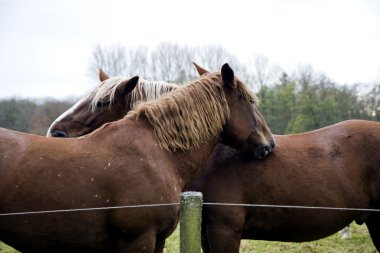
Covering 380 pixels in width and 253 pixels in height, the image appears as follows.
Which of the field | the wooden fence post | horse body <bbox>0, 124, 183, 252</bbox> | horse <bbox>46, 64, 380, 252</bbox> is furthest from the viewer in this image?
the field

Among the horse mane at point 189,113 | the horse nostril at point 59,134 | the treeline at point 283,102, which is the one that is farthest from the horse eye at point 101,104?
the treeline at point 283,102

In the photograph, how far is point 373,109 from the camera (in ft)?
97.6

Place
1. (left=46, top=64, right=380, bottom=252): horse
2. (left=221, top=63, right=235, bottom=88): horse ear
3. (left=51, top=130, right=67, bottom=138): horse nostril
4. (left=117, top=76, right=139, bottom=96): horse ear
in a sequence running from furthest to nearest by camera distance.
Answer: (left=117, top=76, right=139, bottom=96): horse ear, (left=51, top=130, right=67, bottom=138): horse nostril, (left=46, top=64, right=380, bottom=252): horse, (left=221, top=63, right=235, bottom=88): horse ear

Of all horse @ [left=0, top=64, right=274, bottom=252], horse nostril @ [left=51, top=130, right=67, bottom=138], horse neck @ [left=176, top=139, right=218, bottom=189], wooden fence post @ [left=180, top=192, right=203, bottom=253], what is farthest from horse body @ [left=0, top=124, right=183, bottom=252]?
horse nostril @ [left=51, top=130, right=67, bottom=138]

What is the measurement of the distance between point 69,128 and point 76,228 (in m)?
1.40

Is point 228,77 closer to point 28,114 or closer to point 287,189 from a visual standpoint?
point 287,189

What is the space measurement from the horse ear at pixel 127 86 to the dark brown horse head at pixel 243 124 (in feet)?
3.22

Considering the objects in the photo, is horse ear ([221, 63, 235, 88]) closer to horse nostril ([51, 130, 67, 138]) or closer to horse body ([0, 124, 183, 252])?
horse body ([0, 124, 183, 252])

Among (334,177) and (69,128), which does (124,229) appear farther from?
(334,177)

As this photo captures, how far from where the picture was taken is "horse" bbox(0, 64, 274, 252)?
262cm

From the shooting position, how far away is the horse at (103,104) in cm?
385

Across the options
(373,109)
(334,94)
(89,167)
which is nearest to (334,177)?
→ (89,167)

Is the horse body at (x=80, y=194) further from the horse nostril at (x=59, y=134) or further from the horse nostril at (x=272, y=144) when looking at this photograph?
the horse nostril at (x=272, y=144)

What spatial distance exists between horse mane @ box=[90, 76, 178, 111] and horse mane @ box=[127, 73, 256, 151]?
613 millimetres
